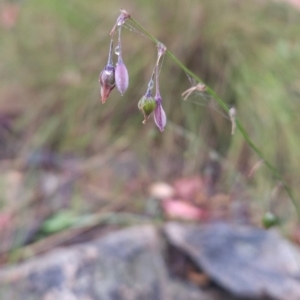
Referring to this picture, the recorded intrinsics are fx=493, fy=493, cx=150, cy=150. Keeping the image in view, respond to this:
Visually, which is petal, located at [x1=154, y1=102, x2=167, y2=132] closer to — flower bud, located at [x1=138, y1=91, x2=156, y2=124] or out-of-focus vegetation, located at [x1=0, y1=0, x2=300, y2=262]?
flower bud, located at [x1=138, y1=91, x2=156, y2=124]

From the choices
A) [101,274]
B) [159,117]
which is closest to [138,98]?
[101,274]

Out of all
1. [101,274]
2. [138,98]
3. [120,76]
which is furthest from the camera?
[138,98]

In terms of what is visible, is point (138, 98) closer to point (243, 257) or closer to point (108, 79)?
point (243, 257)

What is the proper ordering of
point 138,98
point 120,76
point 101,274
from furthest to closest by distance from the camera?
point 138,98 → point 101,274 → point 120,76

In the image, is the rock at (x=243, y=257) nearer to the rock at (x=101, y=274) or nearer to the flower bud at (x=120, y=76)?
the rock at (x=101, y=274)

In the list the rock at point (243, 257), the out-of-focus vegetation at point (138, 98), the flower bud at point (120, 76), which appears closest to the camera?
the flower bud at point (120, 76)

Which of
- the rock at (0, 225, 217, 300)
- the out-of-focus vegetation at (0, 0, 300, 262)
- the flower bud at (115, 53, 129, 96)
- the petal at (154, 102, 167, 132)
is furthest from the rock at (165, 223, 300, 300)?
the flower bud at (115, 53, 129, 96)

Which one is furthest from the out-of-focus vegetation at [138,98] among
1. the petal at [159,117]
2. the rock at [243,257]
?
the petal at [159,117]
